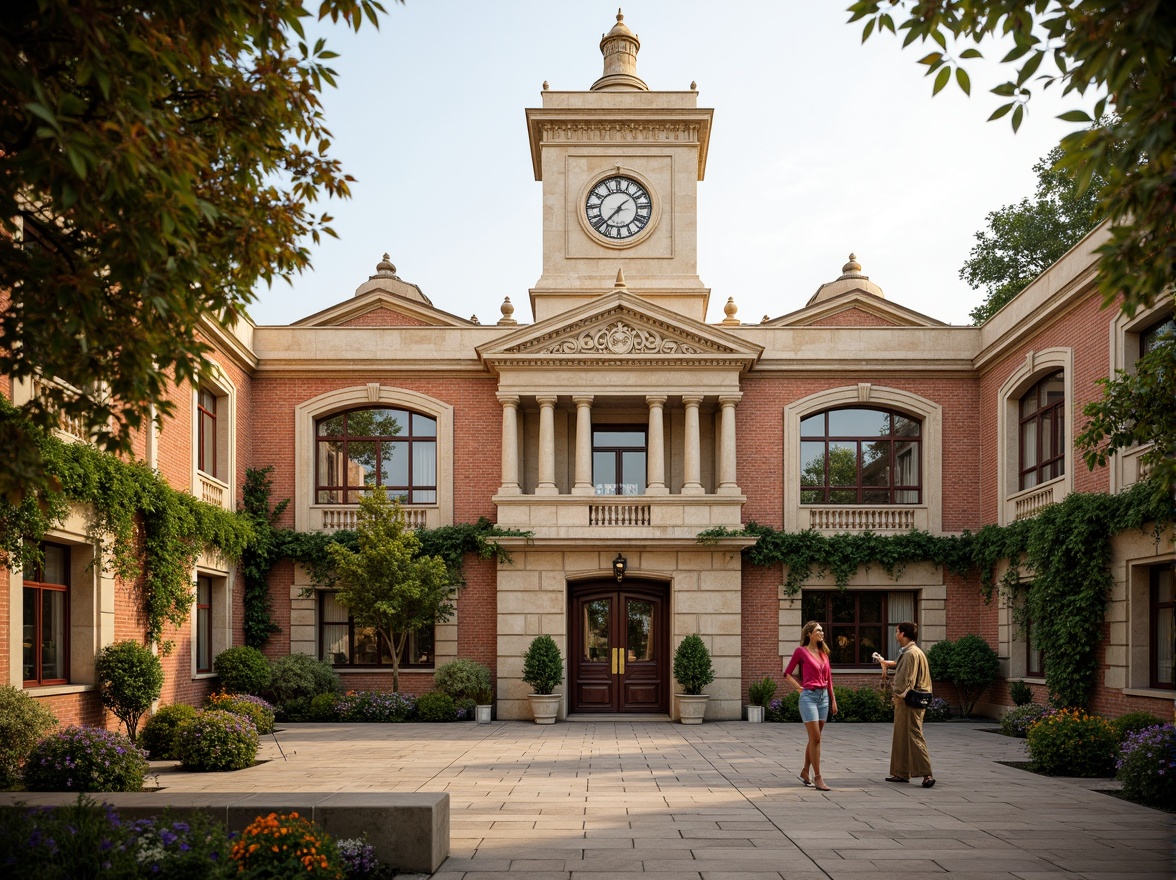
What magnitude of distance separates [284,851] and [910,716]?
8.02 meters

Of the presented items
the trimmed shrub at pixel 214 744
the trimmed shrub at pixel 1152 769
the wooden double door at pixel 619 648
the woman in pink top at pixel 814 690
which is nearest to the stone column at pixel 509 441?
the wooden double door at pixel 619 648

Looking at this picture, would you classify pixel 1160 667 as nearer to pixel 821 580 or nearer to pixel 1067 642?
pixel 1067 642

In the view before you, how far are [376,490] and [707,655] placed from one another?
729cm

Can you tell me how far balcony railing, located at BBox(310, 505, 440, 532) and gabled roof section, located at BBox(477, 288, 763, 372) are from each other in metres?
3.49

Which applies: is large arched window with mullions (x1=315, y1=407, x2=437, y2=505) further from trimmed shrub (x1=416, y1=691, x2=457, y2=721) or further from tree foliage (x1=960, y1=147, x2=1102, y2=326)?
tree foliage (x1=960, y1=147, x2=1102, y2=326)

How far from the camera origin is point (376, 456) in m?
24.5

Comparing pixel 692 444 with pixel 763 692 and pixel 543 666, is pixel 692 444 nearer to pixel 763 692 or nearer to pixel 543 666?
pixel 763 692

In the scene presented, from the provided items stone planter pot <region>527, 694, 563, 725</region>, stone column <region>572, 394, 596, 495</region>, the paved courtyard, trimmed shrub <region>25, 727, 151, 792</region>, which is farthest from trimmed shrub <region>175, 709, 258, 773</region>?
stone column <region>572, 394, 596, 495</region>

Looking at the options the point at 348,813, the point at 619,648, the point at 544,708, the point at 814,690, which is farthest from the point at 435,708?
the point at 348,813

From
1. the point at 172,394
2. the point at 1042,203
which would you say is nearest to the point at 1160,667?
the point at 172,394

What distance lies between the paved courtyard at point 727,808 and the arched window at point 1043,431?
5.38 metres

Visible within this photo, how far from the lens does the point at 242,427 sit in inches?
924

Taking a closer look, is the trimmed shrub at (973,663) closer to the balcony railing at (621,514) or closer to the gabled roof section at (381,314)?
the balcony railing at (621,514)

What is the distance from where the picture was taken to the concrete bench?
8117mm
